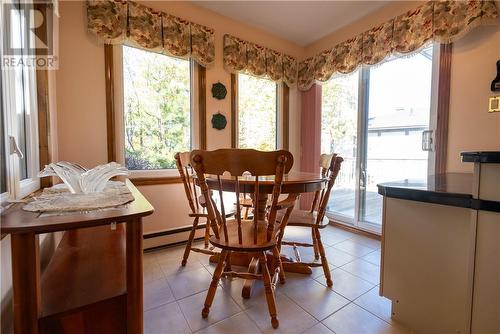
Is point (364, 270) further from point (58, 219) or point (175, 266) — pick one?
point (58, 219)

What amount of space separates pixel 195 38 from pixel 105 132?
1358 millimetres

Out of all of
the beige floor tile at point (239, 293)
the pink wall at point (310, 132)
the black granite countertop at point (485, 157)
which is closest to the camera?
the black granite countertop at point (485, 157)

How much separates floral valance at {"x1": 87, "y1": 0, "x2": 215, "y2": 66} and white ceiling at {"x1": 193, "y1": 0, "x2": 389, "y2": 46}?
1.31 feet

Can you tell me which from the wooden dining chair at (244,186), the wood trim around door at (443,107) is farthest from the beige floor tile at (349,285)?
the wood trim around door at (443,107)

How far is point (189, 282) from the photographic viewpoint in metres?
1.75

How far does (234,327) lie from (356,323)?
71 centimetres

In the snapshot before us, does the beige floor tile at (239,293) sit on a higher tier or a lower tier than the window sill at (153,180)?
lower

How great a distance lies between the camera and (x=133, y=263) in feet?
2.71

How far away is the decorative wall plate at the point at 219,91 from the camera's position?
2697 mm

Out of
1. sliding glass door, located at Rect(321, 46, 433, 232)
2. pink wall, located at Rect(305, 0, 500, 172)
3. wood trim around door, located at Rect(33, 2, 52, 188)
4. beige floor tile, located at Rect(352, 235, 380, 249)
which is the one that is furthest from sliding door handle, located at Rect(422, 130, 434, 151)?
wood trim around door, located at Rect(33, 2, 52, 188)

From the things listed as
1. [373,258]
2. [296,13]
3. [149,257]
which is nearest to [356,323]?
[373,258]

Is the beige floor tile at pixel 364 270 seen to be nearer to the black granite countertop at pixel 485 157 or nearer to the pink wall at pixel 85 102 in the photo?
the black granite countertop at pixel 485 157

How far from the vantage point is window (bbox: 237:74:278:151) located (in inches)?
120

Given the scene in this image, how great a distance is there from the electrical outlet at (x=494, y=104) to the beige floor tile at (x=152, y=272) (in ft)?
9.74
